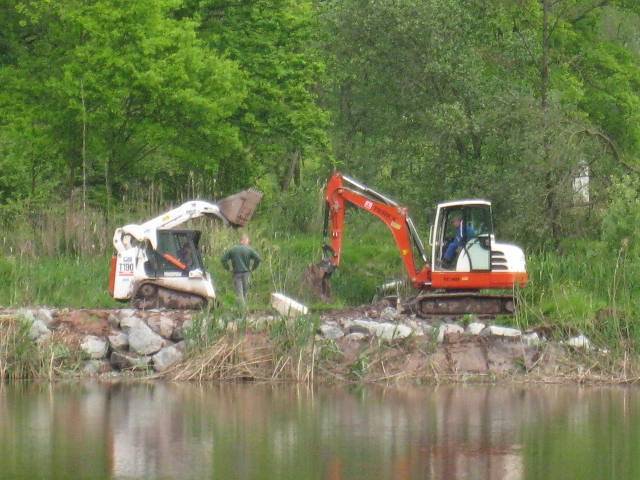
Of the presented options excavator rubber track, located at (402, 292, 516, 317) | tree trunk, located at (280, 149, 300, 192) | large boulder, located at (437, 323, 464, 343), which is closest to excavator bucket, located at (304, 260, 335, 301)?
excavator rubber track, located at (402, 292, 516, 317)

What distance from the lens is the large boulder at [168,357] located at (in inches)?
933

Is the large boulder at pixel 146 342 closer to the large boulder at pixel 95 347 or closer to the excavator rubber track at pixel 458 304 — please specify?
the large boulder at pixel 95 347

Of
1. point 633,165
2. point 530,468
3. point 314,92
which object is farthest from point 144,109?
point 530,468

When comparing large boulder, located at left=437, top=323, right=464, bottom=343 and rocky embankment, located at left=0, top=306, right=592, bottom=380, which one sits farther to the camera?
large boulder, located at left=437, top=323, right=464, bottom=343

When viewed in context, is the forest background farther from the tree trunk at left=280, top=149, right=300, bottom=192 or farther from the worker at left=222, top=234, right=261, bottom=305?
the tree trunk at left=280, top=149, right=300, bottom=192

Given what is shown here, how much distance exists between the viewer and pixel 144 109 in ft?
113

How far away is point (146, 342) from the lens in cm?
2388

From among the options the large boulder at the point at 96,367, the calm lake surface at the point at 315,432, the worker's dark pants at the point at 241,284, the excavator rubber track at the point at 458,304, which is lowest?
the calm lake surface at the point at 315,432

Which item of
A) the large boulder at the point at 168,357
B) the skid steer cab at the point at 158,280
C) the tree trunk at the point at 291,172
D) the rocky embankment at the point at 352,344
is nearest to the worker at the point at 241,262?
the skid steer cab at the point at 158,280

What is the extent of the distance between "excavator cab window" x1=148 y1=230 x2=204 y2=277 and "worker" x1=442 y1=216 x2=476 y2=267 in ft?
15.4

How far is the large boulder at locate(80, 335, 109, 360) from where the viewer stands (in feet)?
78.7

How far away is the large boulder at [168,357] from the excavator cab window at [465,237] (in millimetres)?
5831

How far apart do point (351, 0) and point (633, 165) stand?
7995mm

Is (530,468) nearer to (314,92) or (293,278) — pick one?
(293,278)
